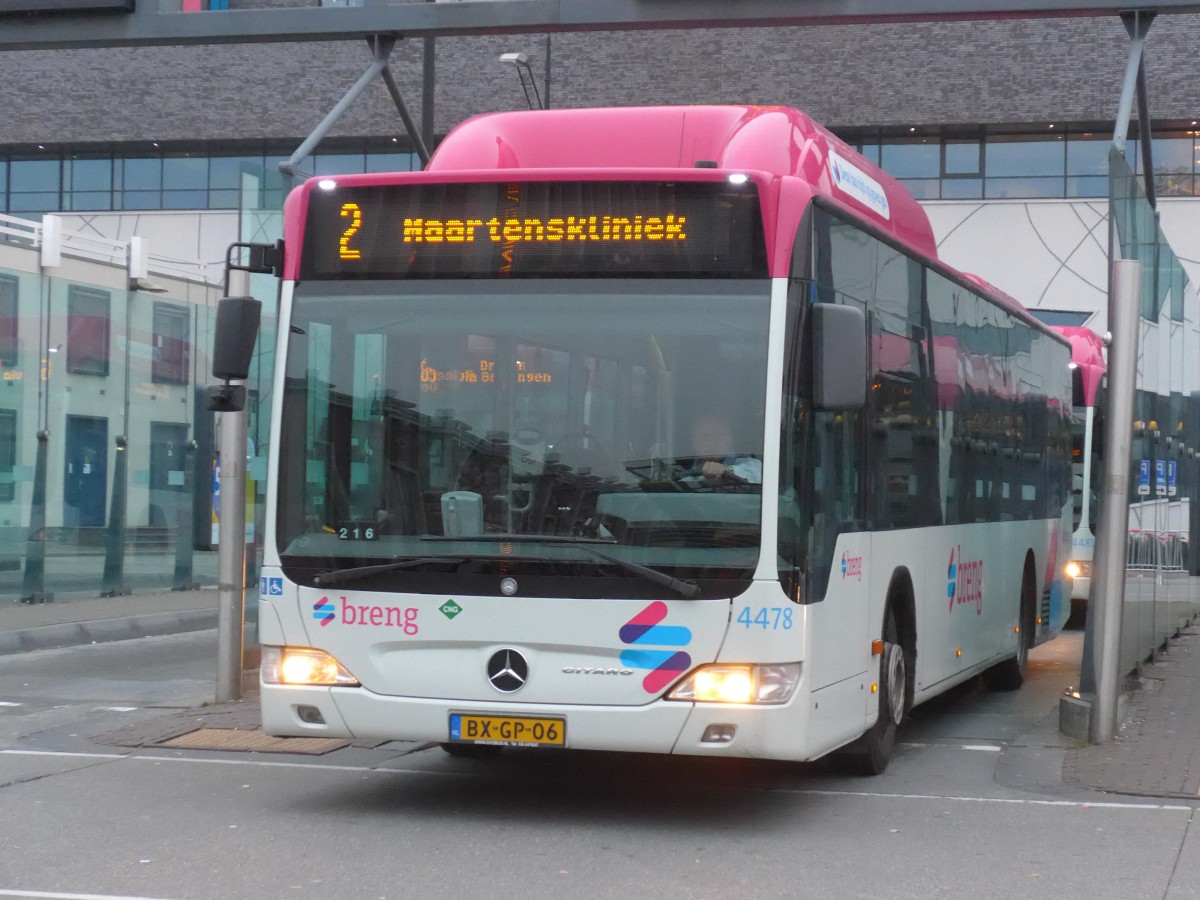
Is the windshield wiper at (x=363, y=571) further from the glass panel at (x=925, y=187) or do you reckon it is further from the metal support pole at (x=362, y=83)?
the glass panel at (x=925, y=187)

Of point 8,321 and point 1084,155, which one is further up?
point 1084,155

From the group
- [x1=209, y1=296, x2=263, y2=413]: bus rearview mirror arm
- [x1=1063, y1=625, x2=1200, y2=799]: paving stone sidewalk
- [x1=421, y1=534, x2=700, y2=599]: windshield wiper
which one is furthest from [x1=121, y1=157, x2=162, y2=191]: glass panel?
[x1=421, y1=534, x2=700, y2=599]: windshield wiper

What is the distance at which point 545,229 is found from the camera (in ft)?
25.8

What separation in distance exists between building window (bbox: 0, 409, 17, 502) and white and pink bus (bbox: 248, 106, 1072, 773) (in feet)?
45.1

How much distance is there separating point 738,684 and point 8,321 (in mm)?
15701

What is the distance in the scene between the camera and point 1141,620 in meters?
13.0

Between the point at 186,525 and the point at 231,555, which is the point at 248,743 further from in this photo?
the point at 186,525

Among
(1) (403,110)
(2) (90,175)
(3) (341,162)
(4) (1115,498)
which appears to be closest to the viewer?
(4) (1115,498)

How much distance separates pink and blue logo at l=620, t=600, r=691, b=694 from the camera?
7457mm

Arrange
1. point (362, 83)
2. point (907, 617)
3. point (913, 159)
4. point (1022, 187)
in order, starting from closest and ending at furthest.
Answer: point (907, 617)
point (362, 83)
point (1022, 187)
point (913, 159)

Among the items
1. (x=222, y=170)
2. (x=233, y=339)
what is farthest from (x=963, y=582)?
(x=222, y=170)

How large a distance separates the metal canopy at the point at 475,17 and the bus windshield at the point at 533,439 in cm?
508

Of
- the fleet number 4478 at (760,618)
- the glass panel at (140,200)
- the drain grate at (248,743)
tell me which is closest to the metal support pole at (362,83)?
the drain grate at (248,743)

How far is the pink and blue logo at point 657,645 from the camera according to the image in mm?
7457
